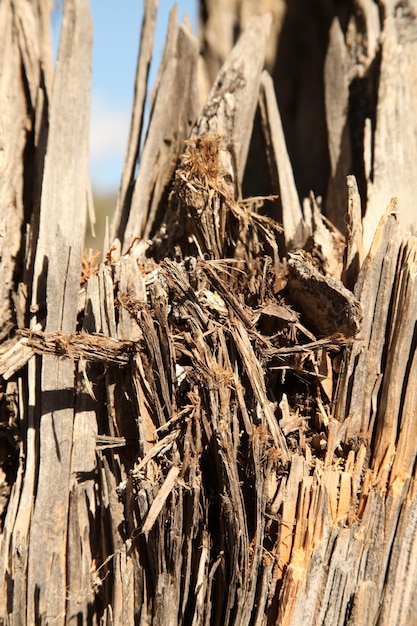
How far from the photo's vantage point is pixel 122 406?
2082 mm

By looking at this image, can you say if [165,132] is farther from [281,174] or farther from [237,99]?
[281,174]

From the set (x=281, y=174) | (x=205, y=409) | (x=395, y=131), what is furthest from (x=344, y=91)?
(x=205, y=409)

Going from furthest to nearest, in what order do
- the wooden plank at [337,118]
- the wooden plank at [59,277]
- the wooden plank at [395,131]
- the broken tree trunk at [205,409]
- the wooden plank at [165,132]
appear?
the wooden plank at [337,118]
the wooden plank at [165,132]
the wooden plank at [395,131]
the wooden plank at [59,277]
the broken tree trunk at [205,409]

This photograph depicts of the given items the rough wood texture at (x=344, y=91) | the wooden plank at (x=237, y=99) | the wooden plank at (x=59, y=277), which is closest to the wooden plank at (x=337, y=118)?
the rough wood texture at (x=344, y=91)

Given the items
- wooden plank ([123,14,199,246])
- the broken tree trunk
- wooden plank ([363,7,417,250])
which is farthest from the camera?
wooden plank ([123,14,199,246])

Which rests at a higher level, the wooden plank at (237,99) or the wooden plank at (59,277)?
the wooden plank at (237,99)

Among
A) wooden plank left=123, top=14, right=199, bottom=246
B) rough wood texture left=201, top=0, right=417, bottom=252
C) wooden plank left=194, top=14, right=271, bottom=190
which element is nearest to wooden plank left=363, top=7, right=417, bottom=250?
rough wood texture left=201, top=0, right=417, bottom=252

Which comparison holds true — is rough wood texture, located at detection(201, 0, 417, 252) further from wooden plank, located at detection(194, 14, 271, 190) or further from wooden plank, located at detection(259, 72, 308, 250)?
wooden plank, located at detection(194, 14, 271, 190)

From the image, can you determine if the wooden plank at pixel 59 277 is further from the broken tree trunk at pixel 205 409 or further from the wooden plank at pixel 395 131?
the wooden plank at pixel 395 131

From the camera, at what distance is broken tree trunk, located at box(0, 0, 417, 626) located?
1.92 m

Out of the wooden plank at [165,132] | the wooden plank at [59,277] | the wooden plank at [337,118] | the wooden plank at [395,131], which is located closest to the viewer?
the wooden plank at [59,277]

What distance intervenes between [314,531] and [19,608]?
1032 millimetres

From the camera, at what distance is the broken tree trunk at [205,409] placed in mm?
Result: 1922

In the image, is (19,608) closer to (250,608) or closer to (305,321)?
(250,608)
